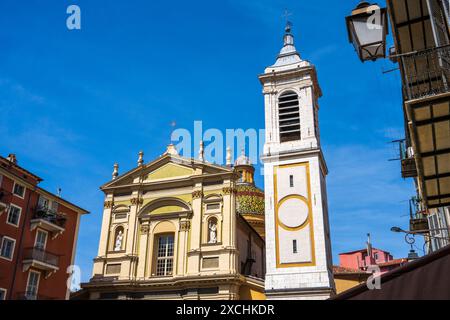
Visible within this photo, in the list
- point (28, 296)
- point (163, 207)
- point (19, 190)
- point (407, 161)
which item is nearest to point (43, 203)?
point (19, 190)

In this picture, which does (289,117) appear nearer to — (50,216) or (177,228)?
(177,228)

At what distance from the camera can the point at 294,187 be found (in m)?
28.0

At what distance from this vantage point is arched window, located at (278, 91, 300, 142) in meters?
30.1

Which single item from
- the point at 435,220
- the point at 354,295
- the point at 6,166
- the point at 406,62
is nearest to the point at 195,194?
the point at 6,166

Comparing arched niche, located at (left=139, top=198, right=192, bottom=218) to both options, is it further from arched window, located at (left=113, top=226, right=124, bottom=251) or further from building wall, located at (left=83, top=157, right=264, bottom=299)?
arched window, located at (left=113, top=226, right=124, bottom=251)

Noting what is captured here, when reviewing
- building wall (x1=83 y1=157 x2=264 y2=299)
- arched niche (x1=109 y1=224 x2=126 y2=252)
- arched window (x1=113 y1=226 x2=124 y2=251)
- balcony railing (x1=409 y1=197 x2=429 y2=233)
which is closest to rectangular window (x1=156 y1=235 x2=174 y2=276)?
building wall (x1=83 y1=157 x2=264 y2=299)

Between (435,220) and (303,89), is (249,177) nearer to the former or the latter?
(303,89)

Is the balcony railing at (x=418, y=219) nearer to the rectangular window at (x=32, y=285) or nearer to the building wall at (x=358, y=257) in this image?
the rectangular window at (x=32, y=285)

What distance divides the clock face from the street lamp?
20735 millimetres

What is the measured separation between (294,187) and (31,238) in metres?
15.4

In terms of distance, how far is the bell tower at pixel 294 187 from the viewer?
85.1 feet

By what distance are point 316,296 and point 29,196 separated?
1718 centimetres

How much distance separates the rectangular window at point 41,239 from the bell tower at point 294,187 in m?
13.1

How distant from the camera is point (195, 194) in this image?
2920 centimetres
